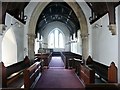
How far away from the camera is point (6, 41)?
632cm

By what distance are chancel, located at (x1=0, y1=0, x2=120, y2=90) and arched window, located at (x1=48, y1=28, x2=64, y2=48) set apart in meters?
14.3

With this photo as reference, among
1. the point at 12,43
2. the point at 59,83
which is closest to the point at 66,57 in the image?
the point at 12,43

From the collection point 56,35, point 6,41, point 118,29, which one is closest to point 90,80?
point 118,29

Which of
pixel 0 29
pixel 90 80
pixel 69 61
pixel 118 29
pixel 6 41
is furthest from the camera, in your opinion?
pixel 69 61

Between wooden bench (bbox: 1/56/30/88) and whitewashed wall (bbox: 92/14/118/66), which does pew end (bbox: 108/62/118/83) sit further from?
wooden bench (bbox: 1/56/30/88)

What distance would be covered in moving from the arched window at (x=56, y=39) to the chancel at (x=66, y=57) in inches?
563

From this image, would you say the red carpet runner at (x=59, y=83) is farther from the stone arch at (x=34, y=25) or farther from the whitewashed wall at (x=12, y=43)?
the stone arch at (x=34, y=25)

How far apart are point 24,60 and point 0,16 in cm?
364

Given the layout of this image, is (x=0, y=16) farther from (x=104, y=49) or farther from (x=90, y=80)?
(x=104, y=49)

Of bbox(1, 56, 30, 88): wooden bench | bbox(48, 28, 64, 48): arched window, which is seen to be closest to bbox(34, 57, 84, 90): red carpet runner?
bbox(1, 56, 30, 88): wooden bench

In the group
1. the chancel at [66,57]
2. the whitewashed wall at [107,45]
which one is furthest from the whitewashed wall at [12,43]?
the whitewashed wall at [107,45]

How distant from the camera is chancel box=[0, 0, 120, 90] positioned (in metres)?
4.84

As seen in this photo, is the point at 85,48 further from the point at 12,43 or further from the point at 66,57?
the point at 12,43

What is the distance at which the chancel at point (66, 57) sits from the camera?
484cm
